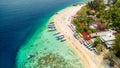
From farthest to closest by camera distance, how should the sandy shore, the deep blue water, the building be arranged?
the deep blue water
the building
the sandy shore

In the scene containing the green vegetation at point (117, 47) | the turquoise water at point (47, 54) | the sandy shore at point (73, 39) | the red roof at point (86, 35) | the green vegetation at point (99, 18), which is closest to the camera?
the green vegetation at point (117, 47)

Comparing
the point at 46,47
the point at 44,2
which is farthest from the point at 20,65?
the point at 44,2

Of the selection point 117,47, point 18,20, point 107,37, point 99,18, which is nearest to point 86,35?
point 107,37

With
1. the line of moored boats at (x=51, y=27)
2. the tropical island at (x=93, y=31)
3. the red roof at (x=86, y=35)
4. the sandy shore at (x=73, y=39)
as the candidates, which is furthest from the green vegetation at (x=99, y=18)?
the line of moored boats at (x=51, y=27)

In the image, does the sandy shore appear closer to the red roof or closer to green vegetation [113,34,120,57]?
the red roof

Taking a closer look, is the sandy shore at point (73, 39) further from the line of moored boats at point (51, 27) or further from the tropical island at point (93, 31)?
the line of moored boats at point (51, 27)

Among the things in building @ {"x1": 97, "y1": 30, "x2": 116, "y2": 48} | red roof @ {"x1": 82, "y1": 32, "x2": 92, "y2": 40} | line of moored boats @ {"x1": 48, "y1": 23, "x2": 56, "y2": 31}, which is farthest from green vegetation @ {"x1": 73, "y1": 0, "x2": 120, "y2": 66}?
line of moored boats @ {"x1": 48, "y1": 23, "x2": 56, "y2": 31}
